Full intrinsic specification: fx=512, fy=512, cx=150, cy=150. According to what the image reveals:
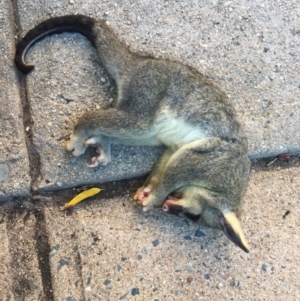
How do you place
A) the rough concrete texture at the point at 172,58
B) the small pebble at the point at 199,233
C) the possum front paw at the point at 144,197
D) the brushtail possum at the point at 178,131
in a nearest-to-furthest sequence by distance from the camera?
1. the brushtail possum at the point at 178,131
2. the possum front paw at the point at 144,197
3. the rough concrete texture at the point at 172,58
4. the small pebble at the point at 199,233

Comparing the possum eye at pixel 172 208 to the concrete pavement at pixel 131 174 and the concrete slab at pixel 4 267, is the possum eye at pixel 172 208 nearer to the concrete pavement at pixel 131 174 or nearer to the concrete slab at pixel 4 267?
the concrete pavement at pixel 131 174

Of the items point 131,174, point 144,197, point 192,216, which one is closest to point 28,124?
point 131,174

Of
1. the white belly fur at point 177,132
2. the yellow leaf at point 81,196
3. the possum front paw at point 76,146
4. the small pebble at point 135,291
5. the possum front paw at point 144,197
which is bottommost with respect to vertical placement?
the small pebble at point 135,291

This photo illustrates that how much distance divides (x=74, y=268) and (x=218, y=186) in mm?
1136

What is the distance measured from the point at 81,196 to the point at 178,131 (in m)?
0.82

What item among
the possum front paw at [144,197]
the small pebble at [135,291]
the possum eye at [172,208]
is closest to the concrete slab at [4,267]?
the small pebble at [135,291]

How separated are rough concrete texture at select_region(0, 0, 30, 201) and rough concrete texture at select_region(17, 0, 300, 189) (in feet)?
0.33

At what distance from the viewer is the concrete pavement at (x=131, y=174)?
11.5 ft

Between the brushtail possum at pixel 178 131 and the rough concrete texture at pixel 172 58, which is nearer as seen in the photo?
the brushtail possum at pixel 178 131

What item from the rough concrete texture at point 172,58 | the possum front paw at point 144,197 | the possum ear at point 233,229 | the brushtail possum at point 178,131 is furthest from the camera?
the rough concrete texture at point 172,58

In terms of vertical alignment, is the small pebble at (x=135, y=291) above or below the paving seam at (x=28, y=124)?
below

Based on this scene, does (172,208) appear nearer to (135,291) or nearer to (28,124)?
(135,291)

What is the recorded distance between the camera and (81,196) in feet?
11.8

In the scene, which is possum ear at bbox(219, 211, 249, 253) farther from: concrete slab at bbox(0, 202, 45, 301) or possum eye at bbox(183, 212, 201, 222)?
concrete slab at bbox(0, 202, 45, 301)
